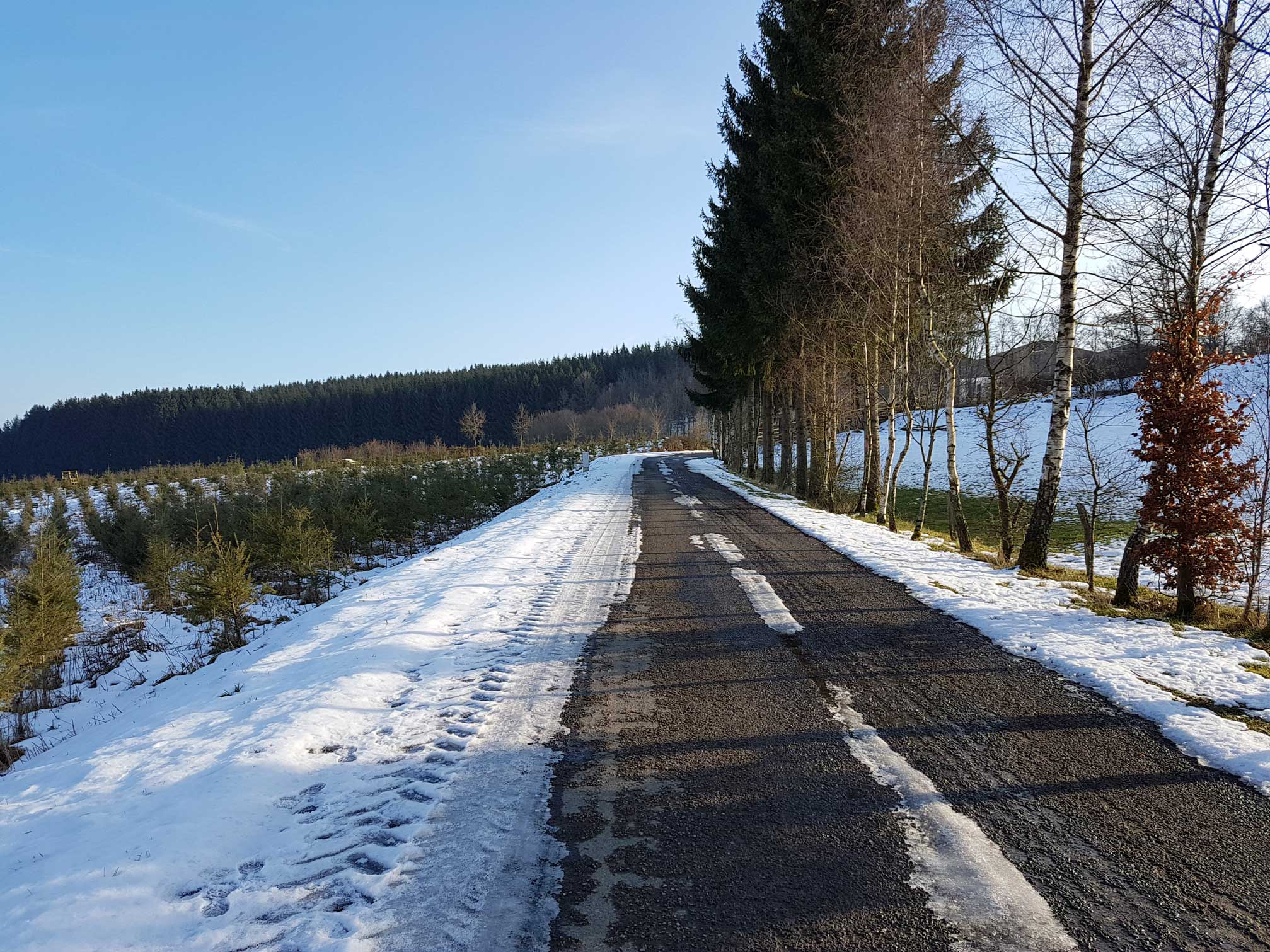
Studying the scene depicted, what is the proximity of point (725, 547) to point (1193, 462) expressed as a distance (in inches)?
239

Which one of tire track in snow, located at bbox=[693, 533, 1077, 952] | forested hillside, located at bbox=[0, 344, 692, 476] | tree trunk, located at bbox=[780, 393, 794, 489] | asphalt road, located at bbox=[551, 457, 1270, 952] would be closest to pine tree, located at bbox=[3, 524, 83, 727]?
asphalt road, located at bbox=[551, 457, 1270, 952]

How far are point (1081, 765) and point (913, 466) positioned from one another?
1484 inches

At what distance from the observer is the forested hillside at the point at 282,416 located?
115m

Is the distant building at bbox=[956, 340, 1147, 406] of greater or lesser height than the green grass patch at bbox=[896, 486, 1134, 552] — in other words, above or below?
above

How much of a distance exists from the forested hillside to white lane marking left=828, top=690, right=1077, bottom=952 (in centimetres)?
10752

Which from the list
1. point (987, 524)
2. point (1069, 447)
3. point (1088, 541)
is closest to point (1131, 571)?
point (1088, 541)

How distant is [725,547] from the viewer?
10539 mm

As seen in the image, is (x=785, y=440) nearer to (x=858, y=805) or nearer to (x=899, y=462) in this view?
(x=899, y=462)

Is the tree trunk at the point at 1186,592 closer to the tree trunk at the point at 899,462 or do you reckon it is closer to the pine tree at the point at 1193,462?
the pine tree at the point at 1193,462

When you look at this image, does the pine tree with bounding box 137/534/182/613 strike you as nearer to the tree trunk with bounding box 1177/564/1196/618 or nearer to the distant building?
the tree trunk with bounding box 1177/564/1196/618

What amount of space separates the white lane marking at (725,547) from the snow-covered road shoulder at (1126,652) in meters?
1.78

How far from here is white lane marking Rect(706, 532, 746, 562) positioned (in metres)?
9.59

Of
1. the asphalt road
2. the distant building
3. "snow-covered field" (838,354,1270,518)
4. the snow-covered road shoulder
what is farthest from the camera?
the distant building

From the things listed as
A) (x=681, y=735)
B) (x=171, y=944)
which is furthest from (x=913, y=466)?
(x=171, y=944)
